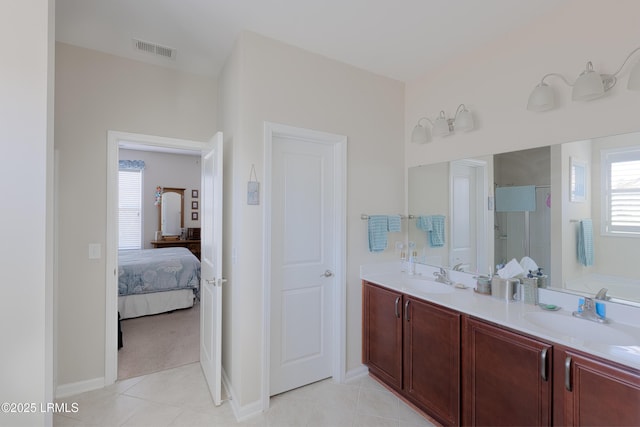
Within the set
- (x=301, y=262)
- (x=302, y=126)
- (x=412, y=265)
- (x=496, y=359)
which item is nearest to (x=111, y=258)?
(x=301, y=262)

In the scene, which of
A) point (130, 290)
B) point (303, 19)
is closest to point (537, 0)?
point (303, 19)

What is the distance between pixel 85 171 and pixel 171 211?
177 inches

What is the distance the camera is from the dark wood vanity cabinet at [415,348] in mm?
1810

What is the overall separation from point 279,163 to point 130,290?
9.99 ft

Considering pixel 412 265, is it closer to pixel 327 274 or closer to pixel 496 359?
pixel 327 274

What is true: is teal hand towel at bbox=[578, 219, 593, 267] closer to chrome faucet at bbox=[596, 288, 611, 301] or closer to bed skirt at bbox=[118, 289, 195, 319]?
chrome faucet at bbox=[596, 288, 611, 301]

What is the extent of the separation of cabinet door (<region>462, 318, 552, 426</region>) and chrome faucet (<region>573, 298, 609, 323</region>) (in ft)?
1.39

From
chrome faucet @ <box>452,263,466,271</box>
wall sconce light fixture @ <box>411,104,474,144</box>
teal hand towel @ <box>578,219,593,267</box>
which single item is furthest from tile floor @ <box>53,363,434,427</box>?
wall sconce light fixture @ <box>411,104,474,144</box>

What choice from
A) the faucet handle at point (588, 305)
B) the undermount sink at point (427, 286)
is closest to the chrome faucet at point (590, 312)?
→ the faucet handle at point (588, 305)

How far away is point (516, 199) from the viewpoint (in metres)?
2.06

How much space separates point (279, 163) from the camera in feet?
7.47

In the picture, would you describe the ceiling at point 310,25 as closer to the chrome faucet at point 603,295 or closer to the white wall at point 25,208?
the white wall at point 25,208

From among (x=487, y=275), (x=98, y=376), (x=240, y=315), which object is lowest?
(x=98, y=376)

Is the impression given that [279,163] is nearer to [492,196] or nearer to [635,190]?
[492,196]
